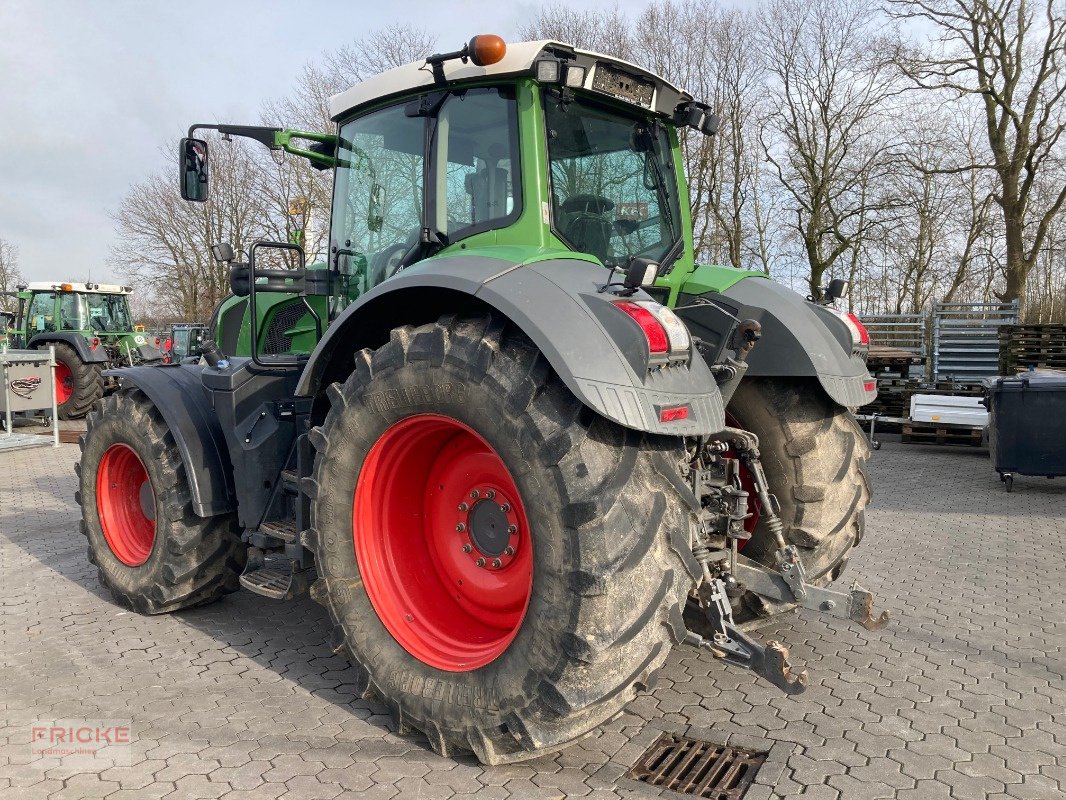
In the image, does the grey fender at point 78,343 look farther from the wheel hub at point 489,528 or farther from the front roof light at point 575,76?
the front roof light at point 575,76

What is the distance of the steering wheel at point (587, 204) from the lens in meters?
3.44

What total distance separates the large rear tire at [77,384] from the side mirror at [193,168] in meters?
12.7

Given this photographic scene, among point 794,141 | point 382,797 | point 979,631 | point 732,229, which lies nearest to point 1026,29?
point 794,141

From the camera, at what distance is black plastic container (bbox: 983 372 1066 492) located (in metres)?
8.28

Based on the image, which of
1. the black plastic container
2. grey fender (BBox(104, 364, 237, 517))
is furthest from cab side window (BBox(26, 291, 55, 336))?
the black plastic container

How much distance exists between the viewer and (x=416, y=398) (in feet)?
9.91

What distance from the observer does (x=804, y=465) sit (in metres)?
3.71

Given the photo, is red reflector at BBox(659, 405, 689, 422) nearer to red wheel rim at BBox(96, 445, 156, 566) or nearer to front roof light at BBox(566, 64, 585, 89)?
front roof light at BBox(566, 64, 585, 89)

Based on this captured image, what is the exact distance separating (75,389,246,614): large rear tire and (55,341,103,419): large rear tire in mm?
11779

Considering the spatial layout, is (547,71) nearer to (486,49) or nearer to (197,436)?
(486,49)

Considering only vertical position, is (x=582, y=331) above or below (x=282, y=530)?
above

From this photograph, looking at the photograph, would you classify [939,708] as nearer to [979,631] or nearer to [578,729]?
[979,631]

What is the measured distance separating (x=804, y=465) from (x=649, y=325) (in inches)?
56.9

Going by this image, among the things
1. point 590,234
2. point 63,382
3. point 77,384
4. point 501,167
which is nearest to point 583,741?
point 590,234
